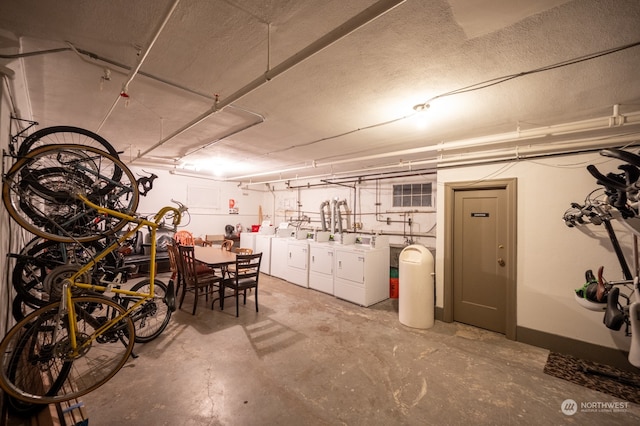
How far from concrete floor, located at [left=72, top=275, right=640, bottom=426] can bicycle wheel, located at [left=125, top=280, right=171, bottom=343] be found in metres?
0.13

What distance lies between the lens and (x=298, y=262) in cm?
547

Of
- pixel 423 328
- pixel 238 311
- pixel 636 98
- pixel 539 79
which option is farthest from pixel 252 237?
pixel 636 98

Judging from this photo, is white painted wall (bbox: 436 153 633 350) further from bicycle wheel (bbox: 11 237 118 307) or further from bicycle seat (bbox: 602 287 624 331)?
bicycle wheel (bbox: 11 237 118 307)

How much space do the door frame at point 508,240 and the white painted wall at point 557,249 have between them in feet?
0.21

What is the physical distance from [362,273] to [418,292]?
1.03m

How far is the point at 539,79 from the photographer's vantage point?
1.96 m

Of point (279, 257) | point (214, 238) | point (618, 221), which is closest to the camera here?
point (618, 221)

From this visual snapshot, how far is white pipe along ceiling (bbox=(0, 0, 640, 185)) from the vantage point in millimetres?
1382

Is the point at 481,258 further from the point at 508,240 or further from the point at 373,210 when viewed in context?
the point at 373,210

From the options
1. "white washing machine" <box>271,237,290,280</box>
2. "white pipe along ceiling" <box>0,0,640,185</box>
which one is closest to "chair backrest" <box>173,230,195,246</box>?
"white washing machine" <box>271,237,290,280</box>

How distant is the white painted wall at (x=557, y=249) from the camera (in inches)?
108

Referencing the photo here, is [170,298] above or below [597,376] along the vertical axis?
above

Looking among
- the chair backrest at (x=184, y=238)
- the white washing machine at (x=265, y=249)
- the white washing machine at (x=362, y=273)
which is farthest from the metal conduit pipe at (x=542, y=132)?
the chair backrest at (x=184, y=238)

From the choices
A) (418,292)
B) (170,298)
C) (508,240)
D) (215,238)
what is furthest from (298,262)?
(508,240)
